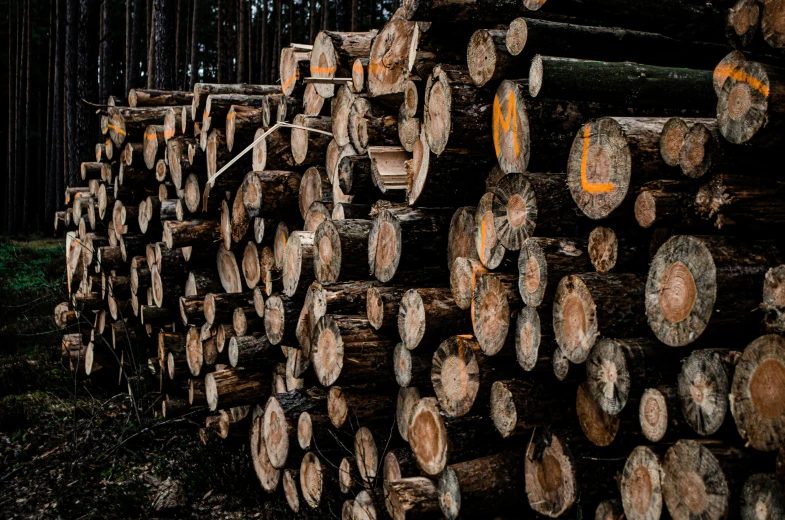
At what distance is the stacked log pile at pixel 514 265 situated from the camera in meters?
1.99

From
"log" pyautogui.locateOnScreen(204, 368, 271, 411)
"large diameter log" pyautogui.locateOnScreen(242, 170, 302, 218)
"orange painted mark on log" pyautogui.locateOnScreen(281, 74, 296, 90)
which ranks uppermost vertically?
"orange painted mark on log" pyautogui.locateOnScreen(281, 74, 296, 90)

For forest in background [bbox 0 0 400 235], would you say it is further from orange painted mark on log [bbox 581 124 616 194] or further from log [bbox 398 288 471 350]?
orange painted mark on log [bbox 581 124 616 194]

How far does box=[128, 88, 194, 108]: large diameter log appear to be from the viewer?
650cm

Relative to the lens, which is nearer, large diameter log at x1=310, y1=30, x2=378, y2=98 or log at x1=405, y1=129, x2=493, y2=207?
log at x1=405, y1=129, x2=493, y2=207

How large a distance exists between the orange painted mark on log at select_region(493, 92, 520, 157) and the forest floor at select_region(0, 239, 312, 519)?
2260 mm

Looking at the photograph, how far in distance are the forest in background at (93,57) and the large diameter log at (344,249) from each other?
14.0 ft

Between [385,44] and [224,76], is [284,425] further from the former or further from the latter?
[224,76]

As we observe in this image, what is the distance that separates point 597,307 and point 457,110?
1.12 m

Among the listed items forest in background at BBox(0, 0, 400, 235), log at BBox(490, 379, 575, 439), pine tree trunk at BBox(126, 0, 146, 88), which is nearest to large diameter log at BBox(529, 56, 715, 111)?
log at BBox(490, 379, 575, 439)

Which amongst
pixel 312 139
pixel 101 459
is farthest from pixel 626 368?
pixel 101 459

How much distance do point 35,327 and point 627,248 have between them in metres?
7.61

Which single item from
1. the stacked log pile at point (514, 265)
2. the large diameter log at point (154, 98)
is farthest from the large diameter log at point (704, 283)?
the large diameter log at point (154, 98)

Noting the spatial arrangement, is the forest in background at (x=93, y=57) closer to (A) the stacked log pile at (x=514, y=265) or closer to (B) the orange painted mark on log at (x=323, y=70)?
(B) the orange painted mark on log at (x=323, y=70)

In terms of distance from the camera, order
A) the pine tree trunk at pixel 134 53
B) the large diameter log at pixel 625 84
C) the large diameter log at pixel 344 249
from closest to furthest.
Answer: the large diameter log at pixel 625 84 → the large diameter log at pixel 344 249 → the pine tree trunk at pixel 134 53
